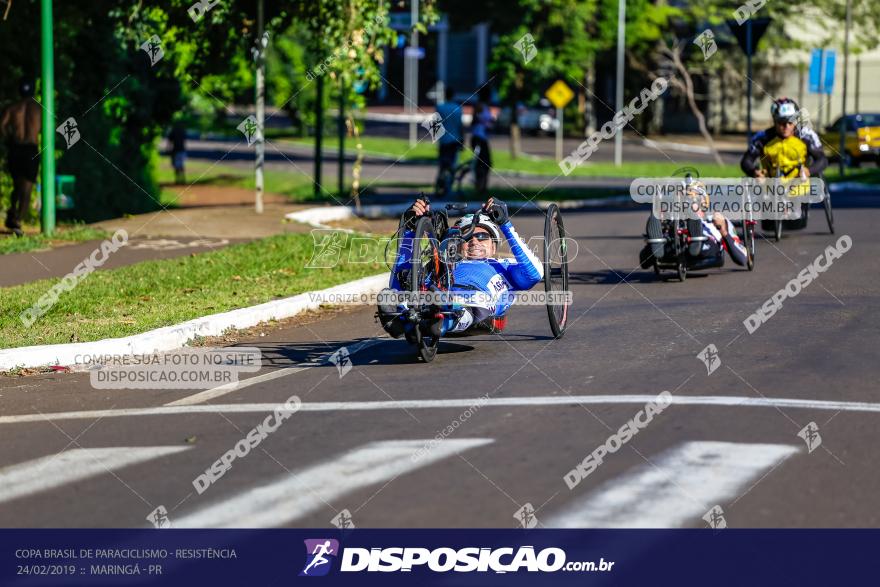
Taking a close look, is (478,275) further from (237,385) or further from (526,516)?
(526,516)

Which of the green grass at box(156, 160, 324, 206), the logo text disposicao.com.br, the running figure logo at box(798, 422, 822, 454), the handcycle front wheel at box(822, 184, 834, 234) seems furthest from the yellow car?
the logo text disposicao.com.br

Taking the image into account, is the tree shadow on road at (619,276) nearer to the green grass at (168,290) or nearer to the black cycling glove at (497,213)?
the green grass at (168,290)

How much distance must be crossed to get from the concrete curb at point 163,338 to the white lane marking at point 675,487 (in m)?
5.24

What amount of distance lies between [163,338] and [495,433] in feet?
14.4

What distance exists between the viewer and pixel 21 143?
19.3 m

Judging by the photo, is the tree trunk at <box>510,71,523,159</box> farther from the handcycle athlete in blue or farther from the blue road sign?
the handcycle athlete in blue

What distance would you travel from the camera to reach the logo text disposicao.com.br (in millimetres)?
5910

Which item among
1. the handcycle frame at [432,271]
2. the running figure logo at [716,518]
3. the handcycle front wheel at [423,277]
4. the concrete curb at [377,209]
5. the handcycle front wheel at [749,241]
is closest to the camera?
the running figure logo at [716,518]

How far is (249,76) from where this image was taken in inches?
1821

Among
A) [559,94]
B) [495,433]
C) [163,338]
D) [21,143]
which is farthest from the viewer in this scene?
[559,94]

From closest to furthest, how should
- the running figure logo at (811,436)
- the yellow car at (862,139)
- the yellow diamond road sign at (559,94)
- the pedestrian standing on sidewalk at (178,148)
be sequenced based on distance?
the running figure logo at (811,436) → the pedestrian standing on sidewalk at (178,148) → the yellow car at (862,139) → the yellow diamond road sign at (559,94)

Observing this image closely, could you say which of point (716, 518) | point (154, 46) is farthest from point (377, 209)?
point (716, 518)

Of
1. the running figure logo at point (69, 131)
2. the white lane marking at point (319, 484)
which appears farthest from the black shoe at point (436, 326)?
the running figure logo at point (69, 131)

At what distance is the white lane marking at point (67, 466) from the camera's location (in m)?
7.33
